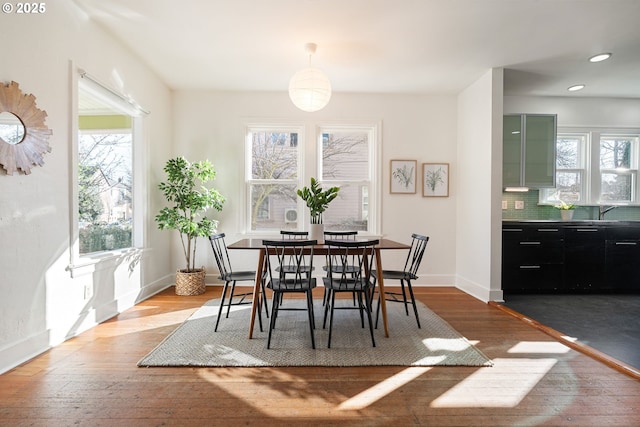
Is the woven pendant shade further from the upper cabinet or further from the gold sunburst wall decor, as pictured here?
the upper cabinet

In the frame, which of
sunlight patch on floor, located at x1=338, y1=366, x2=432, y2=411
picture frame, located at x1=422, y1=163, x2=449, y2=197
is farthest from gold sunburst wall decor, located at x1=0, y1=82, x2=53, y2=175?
picture frame, located at x1=422, y1=163, x2=449, y2=197

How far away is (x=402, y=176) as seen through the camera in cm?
469

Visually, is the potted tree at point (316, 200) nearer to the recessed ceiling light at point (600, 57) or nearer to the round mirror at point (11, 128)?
the round mirror at point (11, 128)

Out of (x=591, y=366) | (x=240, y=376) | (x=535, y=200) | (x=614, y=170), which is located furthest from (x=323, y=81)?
(x=614, y=170)

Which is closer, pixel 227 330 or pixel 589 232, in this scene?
pixel 227 330

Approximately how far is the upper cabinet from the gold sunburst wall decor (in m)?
4.94

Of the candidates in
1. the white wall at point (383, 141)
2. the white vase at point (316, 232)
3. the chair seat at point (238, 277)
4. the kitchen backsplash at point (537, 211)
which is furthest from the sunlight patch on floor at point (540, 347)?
the kitchen backsplash at point (537, 211)

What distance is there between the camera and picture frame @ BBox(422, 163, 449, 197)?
4.70 meters

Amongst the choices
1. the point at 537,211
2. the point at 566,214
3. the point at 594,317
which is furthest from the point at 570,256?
the point at 594,317

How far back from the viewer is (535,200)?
187 inches

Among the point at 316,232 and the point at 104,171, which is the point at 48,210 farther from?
the point at 316,232

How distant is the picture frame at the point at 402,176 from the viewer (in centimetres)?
469

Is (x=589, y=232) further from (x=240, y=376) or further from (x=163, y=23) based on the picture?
(x=163, y=23)

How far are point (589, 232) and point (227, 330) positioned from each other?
4638mm
